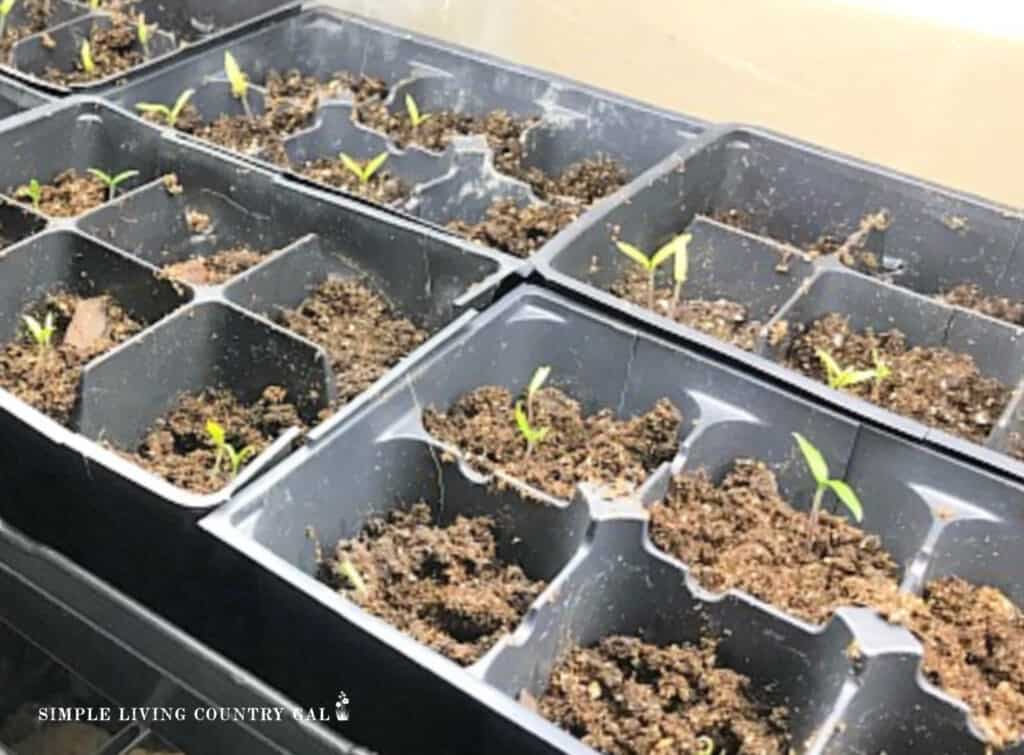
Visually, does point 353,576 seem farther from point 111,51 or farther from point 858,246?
point 111,51

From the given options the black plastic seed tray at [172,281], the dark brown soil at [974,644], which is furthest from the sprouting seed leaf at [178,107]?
the dark brown soil at [974,644]

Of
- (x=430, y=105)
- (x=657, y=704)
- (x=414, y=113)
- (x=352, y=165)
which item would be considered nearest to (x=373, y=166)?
(x=352, y=165)

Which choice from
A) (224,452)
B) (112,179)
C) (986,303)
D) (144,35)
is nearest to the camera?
(224,452)

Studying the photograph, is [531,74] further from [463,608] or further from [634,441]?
[463,608]

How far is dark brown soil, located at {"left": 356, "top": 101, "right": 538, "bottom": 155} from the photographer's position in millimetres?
1701

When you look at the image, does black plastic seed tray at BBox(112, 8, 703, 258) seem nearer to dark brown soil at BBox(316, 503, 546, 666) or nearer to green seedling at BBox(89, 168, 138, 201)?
green seedling at BBox(89, 168, 138, 201)

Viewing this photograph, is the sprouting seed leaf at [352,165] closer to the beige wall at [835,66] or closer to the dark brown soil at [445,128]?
the dark brown soil at [445,128]

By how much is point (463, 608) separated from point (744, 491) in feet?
1.04

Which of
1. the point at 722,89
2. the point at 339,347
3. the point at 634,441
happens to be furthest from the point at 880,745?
the point at 722,89

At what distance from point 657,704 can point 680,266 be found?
0.53 metres

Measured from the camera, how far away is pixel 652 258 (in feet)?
4.90

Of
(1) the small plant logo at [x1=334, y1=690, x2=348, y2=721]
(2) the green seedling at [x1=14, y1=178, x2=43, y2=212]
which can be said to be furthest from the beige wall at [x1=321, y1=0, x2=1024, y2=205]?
(1) the small plant logo at [x1=334, y1=690, x2=348, y2=721]

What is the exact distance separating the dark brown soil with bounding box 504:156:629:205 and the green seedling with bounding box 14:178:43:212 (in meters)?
0.61

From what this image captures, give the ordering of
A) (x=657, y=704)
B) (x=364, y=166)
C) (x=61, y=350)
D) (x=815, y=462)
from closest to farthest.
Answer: (x=657, y=704) < (x=815, y=462) < (x=61, y=350) < (x=364, y=166)
